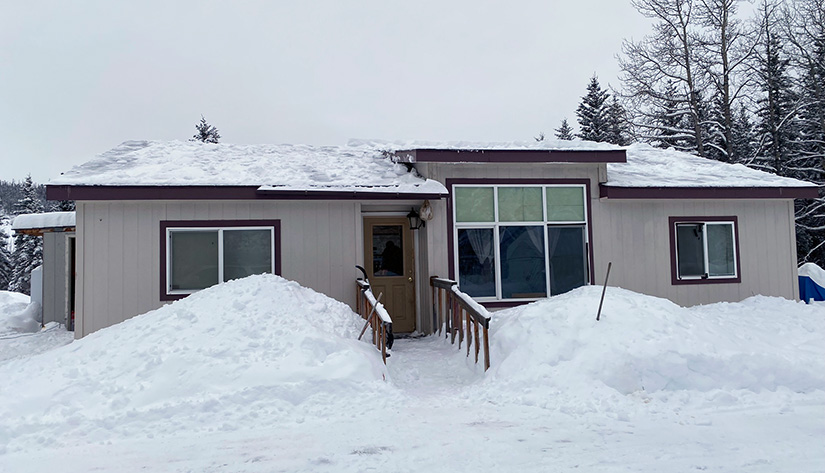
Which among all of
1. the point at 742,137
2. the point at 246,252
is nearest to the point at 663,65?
the point at 742,137

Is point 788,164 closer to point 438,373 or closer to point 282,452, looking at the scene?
point 438,373

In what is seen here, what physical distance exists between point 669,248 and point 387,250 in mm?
5083

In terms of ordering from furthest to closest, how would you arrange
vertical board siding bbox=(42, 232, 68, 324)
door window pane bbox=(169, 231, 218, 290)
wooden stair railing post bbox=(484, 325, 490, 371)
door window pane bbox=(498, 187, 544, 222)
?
vertical board siding bbox=(42, 232, 68, 324), door window pane bbox=(498, 187, 544, 222), door window pane bbox=(169, 231, 218, 290), wooden stair railing post bbox=(484, 325, 490, 371)

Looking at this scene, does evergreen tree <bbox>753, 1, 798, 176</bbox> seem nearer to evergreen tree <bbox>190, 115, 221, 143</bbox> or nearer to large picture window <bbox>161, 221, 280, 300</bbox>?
large picture window <bbox>161, 221, 280, 300</bbox>

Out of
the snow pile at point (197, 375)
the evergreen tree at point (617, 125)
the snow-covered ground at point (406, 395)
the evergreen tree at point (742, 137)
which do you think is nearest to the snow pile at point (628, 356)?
the snow-covered ground at point (406, 395)

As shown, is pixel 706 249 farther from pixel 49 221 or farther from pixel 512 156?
pixel 49 221

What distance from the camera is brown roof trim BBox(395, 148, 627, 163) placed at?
9375 millimetres

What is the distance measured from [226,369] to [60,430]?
148cm

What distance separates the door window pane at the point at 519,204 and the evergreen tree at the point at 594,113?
2529cm

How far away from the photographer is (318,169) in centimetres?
1004

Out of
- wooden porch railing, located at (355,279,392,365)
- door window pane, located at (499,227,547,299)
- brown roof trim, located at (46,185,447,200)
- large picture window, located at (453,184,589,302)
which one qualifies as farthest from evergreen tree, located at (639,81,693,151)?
wooden porch railing, located at (355,279,392,365)

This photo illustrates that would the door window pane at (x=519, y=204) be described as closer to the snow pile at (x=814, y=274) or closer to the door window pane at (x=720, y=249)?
the door window pane at (x=720, y=249)

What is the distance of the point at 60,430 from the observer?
489cm

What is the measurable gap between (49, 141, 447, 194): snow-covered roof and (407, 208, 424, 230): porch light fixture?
609 mm
